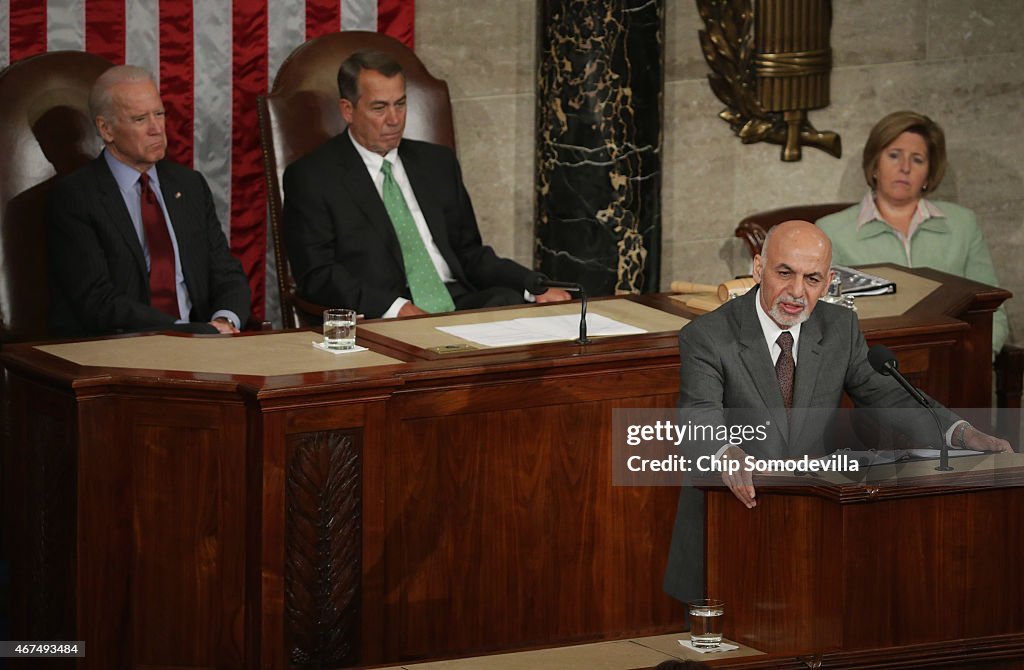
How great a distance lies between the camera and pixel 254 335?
5121mm

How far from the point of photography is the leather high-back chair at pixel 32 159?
588 centimetres

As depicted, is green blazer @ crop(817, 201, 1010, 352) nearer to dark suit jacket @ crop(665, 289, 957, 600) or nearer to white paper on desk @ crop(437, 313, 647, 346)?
white paper on desk @ crop(437, 313, 647, 346)

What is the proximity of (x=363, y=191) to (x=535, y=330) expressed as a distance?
124 cm

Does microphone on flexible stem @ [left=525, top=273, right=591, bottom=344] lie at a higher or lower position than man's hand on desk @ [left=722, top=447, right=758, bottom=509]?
higher

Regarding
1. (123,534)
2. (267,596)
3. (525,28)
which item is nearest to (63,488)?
(123,534)

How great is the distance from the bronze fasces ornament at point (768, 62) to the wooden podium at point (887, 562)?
405 centimetres

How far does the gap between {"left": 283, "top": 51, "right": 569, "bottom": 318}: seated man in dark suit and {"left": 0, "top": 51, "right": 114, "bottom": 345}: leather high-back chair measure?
766 millimetres

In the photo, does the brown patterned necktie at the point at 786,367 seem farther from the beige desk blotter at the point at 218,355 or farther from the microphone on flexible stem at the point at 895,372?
the beige desk blotter at the point at 218,355

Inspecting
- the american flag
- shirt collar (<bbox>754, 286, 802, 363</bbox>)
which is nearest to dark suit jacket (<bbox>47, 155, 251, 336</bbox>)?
the american flag

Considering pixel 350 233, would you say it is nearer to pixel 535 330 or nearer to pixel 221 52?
pixel 221 52

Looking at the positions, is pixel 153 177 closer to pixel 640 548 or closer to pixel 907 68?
pixel 640 548

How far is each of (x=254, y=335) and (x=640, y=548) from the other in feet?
4.27

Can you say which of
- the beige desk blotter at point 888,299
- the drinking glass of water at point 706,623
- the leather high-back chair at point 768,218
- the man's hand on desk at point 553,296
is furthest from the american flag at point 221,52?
the drinking glass of water at point 706,623

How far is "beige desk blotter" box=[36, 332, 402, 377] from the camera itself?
4.61 meters
